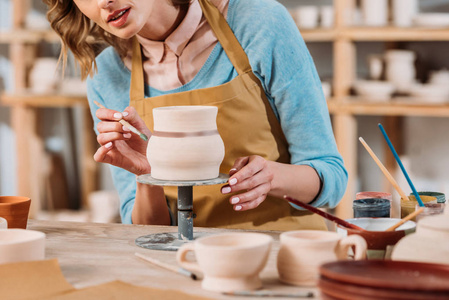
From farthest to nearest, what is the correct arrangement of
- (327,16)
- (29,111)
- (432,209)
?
(29,111) → (327,16) → (432,209)

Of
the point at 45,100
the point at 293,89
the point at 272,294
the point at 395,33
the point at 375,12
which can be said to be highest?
the point at 375,12

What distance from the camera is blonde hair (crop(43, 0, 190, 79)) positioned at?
5.96ft

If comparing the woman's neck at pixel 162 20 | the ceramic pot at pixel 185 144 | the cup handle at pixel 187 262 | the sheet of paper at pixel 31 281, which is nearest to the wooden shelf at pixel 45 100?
the woman's neck at pixel 162 20

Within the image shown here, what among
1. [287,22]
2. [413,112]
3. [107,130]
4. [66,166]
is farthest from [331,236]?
[66,166]

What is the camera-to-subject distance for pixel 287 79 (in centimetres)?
164

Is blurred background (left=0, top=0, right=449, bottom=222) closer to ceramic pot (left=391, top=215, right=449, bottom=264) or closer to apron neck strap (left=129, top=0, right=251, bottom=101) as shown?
apron neck strap (left=129, top=0, right=251, bottom=101)

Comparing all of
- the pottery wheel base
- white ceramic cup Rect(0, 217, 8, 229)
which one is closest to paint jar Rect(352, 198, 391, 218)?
the pottery wheel base

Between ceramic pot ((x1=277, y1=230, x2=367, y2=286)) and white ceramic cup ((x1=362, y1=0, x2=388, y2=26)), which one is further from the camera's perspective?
white ceramic cup ((x1=362, y1=0, x2=388, y2=26))

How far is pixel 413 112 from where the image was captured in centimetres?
312

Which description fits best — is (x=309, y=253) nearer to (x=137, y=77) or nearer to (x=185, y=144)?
(x=185, y=144)

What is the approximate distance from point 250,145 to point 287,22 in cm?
34

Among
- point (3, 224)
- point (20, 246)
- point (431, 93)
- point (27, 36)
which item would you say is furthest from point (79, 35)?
point (27, 36)

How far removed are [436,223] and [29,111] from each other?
3.23 m

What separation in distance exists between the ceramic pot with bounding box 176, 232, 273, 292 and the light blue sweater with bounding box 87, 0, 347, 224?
0.65 m
